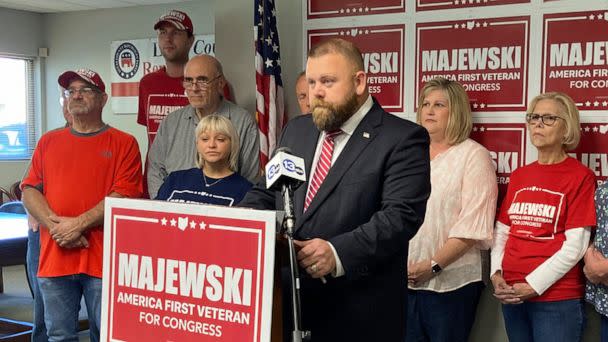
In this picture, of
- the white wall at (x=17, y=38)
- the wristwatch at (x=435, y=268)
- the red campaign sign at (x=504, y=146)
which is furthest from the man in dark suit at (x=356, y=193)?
the white wall at (x=17, y=38)

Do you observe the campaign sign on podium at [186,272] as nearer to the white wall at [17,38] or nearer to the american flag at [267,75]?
the american flag at [267,75]

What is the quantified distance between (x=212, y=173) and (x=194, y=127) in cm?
41

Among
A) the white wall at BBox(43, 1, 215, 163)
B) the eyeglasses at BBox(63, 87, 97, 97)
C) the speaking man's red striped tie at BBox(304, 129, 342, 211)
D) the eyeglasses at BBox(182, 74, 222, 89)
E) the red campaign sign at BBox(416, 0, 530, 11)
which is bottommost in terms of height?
the speaking man's red striped tie at BBox(304, 129, 342, 211)

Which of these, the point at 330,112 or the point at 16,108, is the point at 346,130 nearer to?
the point at 330,112

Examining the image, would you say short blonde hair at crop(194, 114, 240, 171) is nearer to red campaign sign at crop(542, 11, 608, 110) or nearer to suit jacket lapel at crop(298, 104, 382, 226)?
suit jacket lapel at crop(298, 104, 382, 226)

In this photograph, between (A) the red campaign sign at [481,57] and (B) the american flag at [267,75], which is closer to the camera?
(A) the red campaign sign at [481,57]

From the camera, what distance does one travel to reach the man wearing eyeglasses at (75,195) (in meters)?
3.10

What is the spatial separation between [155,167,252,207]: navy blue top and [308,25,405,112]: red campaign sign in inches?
36.5

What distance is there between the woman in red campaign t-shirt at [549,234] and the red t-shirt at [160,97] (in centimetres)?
193

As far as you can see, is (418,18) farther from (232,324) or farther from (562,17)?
(232,324)

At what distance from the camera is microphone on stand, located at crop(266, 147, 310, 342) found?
1.52 metres

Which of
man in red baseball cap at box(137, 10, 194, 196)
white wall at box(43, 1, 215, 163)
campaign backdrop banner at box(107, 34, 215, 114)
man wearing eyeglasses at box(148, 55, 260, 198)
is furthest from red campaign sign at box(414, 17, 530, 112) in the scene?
campaign backdrop banner at box(107, 34, 215, 114)

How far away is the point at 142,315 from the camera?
1.73 m

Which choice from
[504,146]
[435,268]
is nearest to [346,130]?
[435,268]
